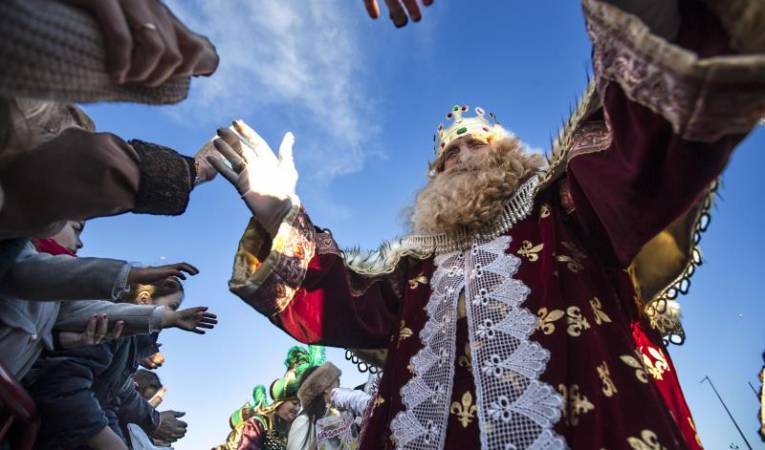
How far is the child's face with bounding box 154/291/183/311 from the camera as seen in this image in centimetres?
331

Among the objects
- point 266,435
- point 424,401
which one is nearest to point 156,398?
point 266,435

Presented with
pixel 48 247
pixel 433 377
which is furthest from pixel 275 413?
pixel 433 377

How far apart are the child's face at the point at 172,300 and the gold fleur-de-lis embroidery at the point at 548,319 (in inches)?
96.2

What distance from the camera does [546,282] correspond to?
6.55ft

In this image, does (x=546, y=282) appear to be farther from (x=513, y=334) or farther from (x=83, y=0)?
(x=83, y=0)

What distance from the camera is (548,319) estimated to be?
1890mm

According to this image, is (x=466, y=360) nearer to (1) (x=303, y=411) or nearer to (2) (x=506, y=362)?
(2) (x=506, y=362)

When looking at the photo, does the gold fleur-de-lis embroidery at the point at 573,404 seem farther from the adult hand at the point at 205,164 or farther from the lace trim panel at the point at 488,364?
the adult hand at the point at 205,164

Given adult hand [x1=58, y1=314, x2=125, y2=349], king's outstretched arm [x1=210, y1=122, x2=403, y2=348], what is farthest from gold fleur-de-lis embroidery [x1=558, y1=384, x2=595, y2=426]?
adult hand [x1=58, y1=314, x2=125, y2=349]

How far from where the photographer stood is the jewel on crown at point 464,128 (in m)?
3.33

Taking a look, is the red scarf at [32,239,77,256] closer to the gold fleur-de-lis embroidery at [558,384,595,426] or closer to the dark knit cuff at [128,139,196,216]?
the dark knit cuff at [128,139,196,216]

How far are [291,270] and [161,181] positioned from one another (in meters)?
0.92

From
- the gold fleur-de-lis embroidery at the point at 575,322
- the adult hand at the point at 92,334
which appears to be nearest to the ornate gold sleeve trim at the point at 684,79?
the gold fleur-de-lis embroidery at the point at 575,322

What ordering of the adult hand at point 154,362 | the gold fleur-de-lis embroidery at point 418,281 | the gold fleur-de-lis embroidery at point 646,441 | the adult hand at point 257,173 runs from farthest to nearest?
the adult hand at point 154,362
the gold fleur-de-lis embroidery at point 418,281
the adult hand at point 257,173
the gold fleur-de-lis embroidery at point 646,441
